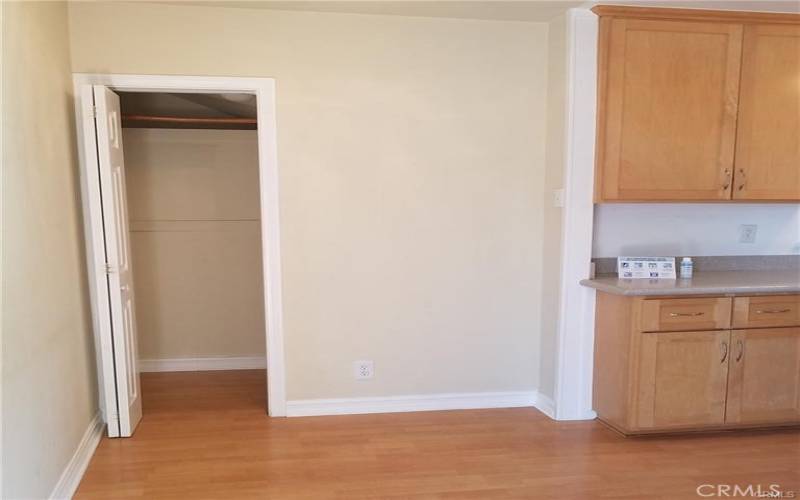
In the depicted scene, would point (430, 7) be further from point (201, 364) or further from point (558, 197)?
point (201, 364)

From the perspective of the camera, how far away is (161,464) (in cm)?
246

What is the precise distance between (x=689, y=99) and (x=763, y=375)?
1617 millimetres

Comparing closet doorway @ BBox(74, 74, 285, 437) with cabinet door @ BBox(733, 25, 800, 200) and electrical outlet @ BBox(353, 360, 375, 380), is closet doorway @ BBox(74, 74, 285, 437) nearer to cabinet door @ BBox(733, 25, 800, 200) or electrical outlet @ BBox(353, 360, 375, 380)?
electrical outlet @ BBox(353, 360, 375, 380)

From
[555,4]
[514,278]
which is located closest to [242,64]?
[555,4]

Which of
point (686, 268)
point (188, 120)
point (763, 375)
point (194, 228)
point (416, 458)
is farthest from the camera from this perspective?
point (194, 228)

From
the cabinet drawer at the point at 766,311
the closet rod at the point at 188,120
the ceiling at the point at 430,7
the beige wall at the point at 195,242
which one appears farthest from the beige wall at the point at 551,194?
the beige wall at the point at 195,242

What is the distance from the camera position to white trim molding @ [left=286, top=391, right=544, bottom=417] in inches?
119

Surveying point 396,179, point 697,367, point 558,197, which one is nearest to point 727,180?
point 558,197

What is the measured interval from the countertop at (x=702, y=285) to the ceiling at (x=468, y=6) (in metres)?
1.53

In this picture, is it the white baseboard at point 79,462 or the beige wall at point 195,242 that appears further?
the beige wall at point 195,242

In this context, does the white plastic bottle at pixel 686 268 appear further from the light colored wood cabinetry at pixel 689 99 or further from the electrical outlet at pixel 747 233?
the electrical outlet at pixel 747 233

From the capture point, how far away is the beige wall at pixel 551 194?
2.82 m

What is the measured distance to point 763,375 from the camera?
→ 273 centimetres

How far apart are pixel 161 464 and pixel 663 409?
2.68 metres
